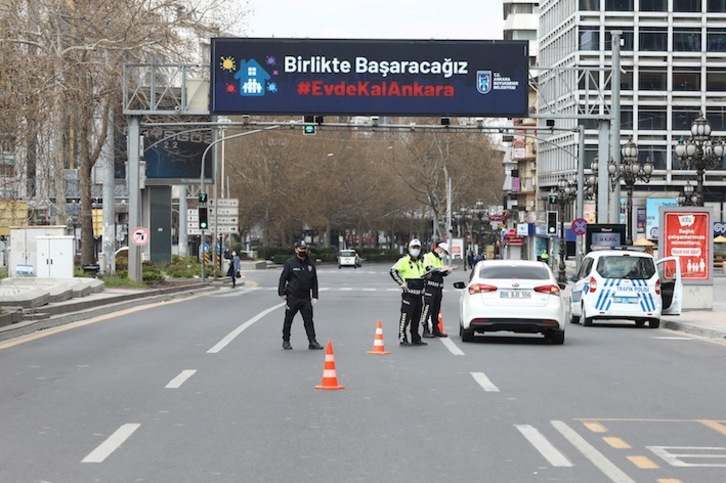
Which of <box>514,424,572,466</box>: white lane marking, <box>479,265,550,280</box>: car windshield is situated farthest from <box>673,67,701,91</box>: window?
<box>514,424,572,466</box>: white lane marking

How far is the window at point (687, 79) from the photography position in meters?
98.0

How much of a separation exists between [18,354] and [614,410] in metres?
10.4

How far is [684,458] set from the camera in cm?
1051

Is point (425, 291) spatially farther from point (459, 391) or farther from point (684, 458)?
point (684, 458)

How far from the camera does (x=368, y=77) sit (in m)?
45.8

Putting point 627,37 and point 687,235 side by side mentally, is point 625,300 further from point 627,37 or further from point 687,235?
point 627,37

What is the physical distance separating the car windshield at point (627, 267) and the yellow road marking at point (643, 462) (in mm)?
20281

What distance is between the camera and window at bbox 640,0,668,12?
319 feet

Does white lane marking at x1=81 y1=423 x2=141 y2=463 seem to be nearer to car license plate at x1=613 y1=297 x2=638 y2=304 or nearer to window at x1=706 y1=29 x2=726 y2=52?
car license plate at x1=613 y1=297 x2=638 y2=304

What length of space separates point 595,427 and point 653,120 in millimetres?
89093

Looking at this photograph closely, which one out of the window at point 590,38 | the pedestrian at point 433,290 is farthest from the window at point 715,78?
the pedestrian at point 433,290

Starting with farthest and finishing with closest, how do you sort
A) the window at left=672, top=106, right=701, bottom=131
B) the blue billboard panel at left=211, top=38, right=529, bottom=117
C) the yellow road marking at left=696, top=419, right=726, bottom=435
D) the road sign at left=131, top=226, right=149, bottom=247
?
the window at left=672, top=106, right=701, bottom=131
the road sign at left=131, top=226, right=149, bottom=247
the blue billboard panel at left=211, top=38, right=529, bottom=117
the yellow road marking at left=696, top=419, right=726, bottom=435

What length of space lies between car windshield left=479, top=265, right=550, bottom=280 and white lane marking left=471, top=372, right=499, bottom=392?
20.5ft

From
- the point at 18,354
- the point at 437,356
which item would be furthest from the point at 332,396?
the point at 18,354
